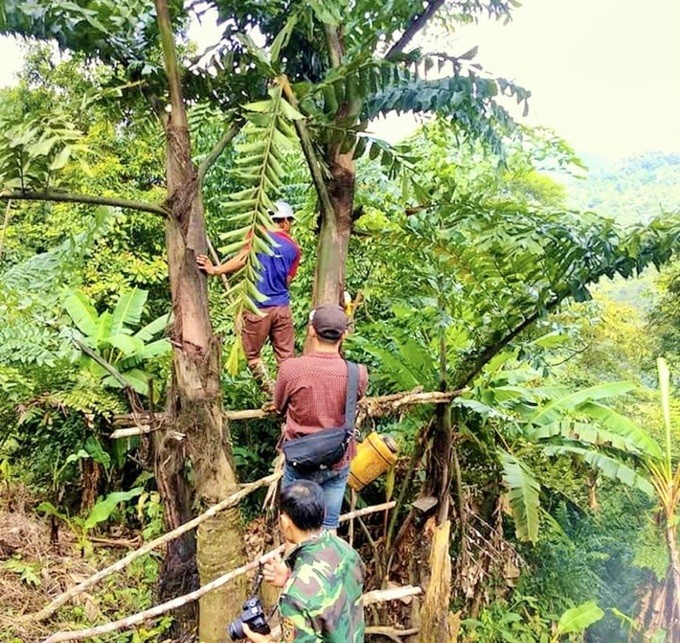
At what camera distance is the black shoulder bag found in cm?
244

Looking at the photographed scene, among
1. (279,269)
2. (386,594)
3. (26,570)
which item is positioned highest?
(279,269)

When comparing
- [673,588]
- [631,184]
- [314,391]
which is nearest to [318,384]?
[314,391]

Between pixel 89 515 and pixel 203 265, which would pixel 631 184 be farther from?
pixel 203 265

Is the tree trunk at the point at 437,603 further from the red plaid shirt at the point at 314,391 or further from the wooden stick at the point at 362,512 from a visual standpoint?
the red plaid shirt at the point at 314,391

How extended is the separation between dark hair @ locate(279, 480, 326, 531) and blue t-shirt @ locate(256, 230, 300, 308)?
149cm

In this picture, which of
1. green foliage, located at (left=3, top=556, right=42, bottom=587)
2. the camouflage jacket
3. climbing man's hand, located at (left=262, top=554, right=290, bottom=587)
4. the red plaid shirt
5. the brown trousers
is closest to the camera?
the camouflage jacket

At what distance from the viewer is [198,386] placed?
8.86ft

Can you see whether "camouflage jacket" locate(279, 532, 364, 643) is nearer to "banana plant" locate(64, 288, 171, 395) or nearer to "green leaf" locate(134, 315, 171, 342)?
"banana plant" locate(64, 288, 171, 395)

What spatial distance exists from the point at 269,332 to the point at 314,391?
1.10m

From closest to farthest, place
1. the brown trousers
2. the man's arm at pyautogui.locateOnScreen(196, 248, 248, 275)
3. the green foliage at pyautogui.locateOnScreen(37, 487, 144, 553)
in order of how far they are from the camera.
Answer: the man's arm at pyautogui.locateOnScreen(196, 248, 248, 275) → the brown trousers → the green foliage at pyautogui.locateOnScreen(37, 487, 144, 553)

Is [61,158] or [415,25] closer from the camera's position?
[61,158]

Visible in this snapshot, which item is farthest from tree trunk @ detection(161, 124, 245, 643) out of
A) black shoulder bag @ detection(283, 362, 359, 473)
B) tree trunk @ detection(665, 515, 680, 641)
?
tree trunk @ detection(665, 515, 680, 641)

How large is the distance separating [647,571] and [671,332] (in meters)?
2.71

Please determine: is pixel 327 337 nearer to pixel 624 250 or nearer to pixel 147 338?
pixel 624 250
